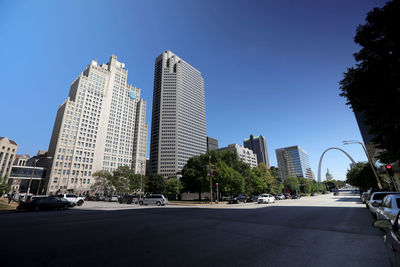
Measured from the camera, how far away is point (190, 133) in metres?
171

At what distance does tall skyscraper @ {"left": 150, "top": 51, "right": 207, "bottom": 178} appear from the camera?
509 ft

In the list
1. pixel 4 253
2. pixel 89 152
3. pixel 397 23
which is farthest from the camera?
pixel 89 152

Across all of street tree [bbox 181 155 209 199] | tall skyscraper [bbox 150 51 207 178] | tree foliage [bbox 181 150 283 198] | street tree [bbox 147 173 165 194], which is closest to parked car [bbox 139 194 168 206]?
tree foliage [bbox 181 150 283 198]

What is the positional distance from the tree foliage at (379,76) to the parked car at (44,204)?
104ft

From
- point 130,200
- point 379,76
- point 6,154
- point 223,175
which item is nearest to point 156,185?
point 130,200

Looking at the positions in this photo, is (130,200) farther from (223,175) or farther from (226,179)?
(226,179)

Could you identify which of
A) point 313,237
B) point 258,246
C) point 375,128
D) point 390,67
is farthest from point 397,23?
point 258,246

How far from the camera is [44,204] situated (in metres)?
21.3

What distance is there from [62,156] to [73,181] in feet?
50.2

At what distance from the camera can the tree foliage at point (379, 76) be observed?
10.0 m

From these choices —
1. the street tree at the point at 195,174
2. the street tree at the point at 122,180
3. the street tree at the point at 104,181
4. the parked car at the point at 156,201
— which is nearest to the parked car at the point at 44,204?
the parked car at the point at 156,201

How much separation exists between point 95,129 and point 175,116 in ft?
224

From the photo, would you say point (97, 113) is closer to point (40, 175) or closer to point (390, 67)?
point (40, 175)

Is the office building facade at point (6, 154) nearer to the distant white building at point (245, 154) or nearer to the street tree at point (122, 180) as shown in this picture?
the street tree at point (122, 180)
